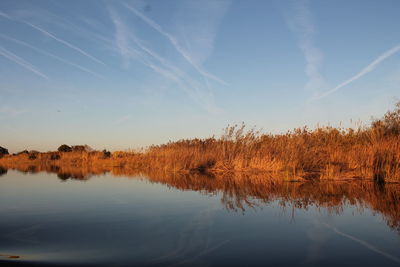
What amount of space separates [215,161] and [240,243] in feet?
47.3

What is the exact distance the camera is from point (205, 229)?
197 inches

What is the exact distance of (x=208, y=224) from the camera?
17.6 ft

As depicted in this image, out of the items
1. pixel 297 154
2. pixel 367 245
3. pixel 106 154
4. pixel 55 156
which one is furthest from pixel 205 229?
pixel 55 156

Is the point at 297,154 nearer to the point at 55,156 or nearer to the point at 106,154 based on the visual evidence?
the point at 106,154

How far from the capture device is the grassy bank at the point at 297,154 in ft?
40.1

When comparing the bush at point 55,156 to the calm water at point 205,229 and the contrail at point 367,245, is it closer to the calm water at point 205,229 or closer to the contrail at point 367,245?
the calm water at point 205,229

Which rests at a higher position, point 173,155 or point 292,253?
point 173,155

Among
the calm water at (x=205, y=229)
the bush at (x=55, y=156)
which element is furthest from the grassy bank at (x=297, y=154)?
the bush at (x=55, y=156)

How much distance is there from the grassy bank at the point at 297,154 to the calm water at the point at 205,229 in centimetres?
390

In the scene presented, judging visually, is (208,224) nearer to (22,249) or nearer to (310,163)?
(22,249)

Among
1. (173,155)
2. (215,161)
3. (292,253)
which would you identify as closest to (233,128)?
(215,161)

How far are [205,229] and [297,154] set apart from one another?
422 inches

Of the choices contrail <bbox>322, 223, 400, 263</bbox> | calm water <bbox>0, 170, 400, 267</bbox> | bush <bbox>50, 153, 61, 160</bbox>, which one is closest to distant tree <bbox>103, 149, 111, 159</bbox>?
Result: bush <bbox>50, 153, 61, 160</bbox>

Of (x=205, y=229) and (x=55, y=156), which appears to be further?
(x=55, y=156)
